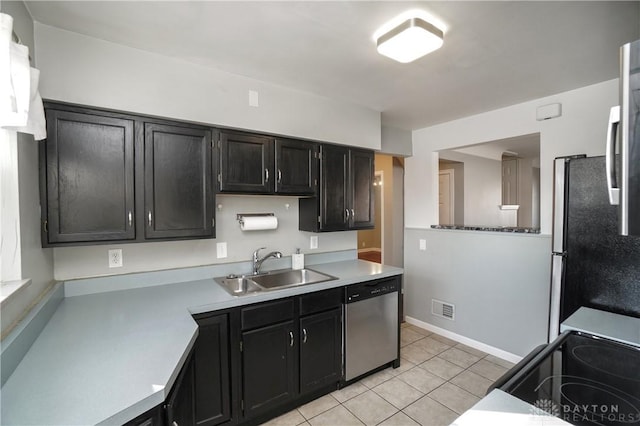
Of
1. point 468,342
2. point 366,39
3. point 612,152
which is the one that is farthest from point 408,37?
point 468,342

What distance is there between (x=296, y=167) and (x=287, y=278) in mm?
986

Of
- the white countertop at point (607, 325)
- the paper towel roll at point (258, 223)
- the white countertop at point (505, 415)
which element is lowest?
the white countertop at point (505, 415)

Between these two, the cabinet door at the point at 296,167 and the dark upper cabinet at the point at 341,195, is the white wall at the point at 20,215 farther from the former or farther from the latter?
the dark upper cabinet at the point at 341,195

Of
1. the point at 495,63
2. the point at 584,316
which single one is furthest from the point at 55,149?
the point at 584,316

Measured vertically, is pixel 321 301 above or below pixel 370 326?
above

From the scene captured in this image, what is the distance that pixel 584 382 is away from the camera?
1070 mm

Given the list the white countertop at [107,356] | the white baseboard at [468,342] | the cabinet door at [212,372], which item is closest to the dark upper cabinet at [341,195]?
the white countertop at [107,356]

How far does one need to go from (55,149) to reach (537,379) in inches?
98.5

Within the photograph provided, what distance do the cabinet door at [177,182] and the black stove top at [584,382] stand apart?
6.24 ft

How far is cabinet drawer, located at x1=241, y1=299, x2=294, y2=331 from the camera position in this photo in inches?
74.5

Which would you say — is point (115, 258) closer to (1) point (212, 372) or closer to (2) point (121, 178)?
(2) point (121, 178)

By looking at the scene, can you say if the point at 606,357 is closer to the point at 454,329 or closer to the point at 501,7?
the point at 501,7

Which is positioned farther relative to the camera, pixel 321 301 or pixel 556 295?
pixel 321 301

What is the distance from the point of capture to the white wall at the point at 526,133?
2334 millimetres
